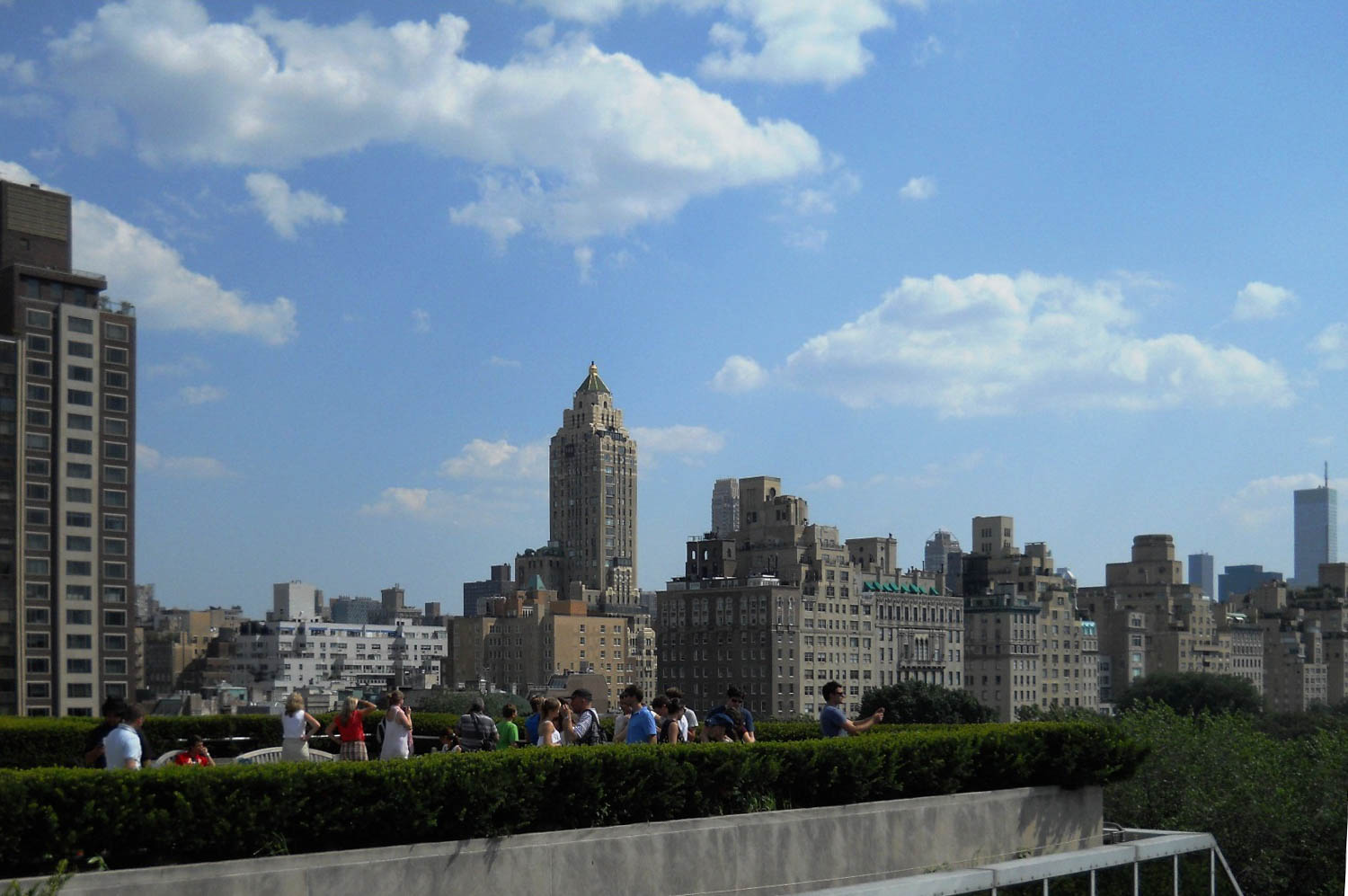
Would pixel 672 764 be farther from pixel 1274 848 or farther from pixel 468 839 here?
pixel 1274 848

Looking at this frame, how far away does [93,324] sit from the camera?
109 m

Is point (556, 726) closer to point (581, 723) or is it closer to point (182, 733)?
point (581, 723)

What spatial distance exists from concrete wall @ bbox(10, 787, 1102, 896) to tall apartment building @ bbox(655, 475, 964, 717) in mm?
145414

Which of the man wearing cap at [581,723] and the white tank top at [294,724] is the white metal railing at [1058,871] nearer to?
the man wearing cap at [581,723]

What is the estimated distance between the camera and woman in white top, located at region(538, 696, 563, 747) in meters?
18.0

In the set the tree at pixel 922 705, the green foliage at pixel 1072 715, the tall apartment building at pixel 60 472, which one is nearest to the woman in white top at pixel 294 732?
the green foliage at pixel 1072 715

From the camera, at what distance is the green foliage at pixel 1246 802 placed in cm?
2733

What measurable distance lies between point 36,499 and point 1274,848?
93752mm

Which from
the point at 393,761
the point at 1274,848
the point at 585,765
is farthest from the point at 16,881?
the point at 1274,848

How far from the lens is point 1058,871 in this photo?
14945mm

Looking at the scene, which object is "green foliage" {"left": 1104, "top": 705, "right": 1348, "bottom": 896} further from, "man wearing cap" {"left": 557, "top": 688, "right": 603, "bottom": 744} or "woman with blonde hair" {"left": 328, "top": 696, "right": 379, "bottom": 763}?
"woman with blonde hair" {"left": 328, "top": 696, "right": 379, "bottom": 763}

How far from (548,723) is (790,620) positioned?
519ft

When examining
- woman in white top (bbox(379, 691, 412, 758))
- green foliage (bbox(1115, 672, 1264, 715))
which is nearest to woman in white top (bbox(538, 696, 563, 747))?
woman in white top (bbox(379, 691, 412, 758))

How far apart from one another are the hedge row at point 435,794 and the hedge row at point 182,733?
518cm
